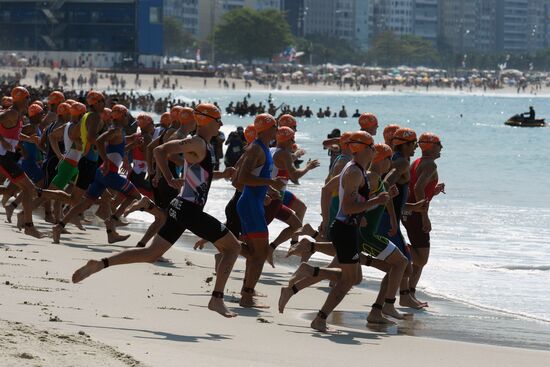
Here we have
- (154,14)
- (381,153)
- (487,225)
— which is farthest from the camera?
(154,14)

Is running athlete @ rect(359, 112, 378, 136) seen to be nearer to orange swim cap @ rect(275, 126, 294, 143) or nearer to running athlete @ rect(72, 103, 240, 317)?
orange swim cap @ rect(275, 126, 294, 143)

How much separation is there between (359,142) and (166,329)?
6.31 ft

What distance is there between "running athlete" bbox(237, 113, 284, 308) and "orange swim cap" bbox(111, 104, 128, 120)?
4309 millimetres

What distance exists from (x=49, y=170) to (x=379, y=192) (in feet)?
21.7

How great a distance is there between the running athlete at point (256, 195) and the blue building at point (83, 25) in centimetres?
14620

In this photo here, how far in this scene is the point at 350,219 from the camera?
1041 centimetres

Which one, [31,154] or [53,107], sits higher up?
[53,107]

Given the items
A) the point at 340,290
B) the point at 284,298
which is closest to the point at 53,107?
the point at 284,298

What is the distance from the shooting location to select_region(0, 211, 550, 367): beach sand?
8344mm

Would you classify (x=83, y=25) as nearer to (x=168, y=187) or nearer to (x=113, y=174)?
(x=113, y=174)

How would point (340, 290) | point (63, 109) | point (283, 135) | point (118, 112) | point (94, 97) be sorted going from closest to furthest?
point (340, 290), point (283, 135), point (94, 97), point (118, 112), point (63, 109)

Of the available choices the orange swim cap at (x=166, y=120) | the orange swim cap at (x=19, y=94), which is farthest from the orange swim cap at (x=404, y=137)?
the orange swim cap at (x=19, y=94)

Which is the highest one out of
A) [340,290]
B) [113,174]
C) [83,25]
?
[113,174]

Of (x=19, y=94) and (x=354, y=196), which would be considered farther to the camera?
(x=19, y=94)
